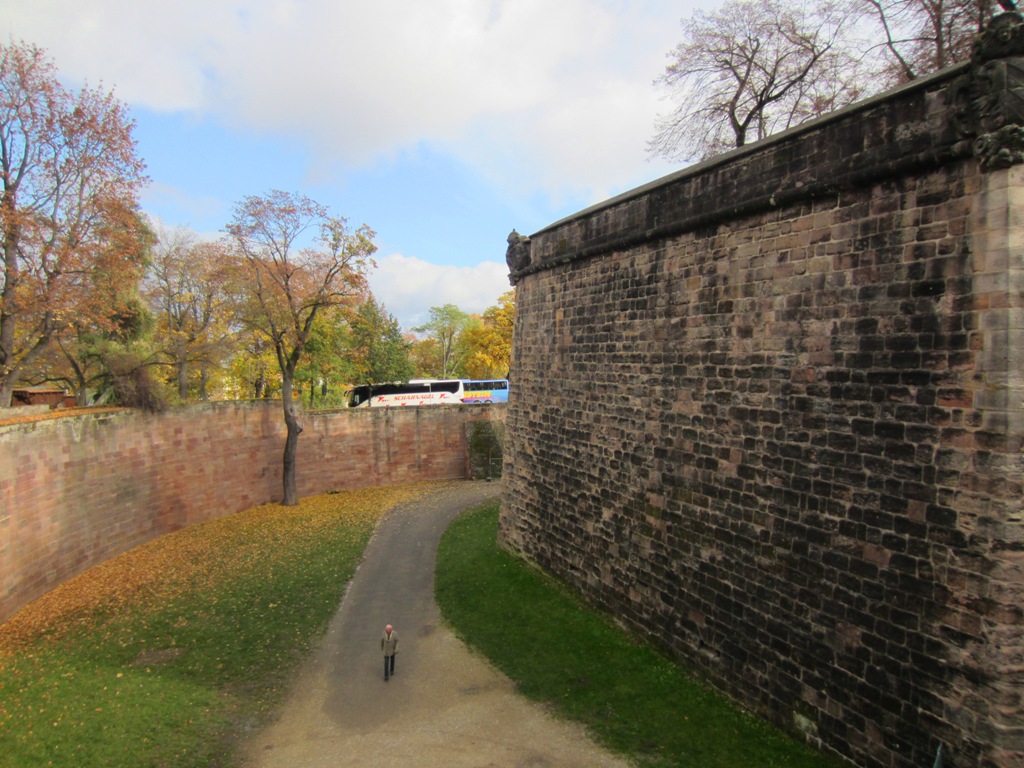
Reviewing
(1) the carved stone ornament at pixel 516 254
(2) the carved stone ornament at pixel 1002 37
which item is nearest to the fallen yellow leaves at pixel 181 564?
(1) the carved stone ornament at pixel 516 254

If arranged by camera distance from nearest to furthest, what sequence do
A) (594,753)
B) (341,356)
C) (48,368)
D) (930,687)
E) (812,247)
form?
(930,687), (812,247), (594,753), (48,368), (341,356)

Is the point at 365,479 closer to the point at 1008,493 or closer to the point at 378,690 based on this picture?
the point at 378,690

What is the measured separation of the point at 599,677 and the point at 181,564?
10770mm

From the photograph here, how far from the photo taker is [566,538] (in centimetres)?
1122

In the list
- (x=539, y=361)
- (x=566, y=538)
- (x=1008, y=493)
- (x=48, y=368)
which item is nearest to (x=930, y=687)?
(x=1008, y=493)

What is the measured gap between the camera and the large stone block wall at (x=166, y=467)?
11.8 meters

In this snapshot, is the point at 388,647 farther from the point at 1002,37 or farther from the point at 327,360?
the point at 327,360

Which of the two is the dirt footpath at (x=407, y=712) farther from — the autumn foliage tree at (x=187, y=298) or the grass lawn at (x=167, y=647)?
the autumn foliage tree at (x=187, y=298)

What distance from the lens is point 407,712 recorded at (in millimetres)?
8117

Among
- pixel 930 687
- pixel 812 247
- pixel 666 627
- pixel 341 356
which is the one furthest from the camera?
pixel 341 356

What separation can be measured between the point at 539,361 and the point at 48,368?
2016 centimetres

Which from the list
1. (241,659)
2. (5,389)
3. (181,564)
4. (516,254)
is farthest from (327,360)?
(241,659)

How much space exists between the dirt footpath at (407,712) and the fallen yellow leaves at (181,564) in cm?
407

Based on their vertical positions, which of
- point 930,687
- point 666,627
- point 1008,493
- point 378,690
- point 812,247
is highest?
point 812,247
